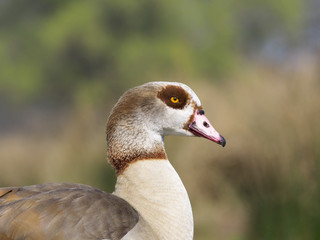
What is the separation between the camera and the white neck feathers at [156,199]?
3332mm

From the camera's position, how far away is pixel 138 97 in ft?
11.9

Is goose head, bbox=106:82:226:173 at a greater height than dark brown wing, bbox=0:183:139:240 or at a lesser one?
greater

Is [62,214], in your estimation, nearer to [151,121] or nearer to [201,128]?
[151,121]

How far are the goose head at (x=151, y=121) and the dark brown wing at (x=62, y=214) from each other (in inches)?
13.2

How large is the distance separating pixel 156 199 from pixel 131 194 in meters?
0.14

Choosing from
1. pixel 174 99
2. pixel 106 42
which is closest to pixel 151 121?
pixel 174 99

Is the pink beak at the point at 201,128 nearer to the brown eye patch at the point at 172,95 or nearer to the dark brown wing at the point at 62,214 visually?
the brown eye patch at the point at 172,95

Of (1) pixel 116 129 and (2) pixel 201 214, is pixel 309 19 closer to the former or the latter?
(2) pixel 201 214

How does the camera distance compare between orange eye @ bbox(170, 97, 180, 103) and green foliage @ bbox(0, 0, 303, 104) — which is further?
green foliage @ bbox(0, 0, 303, 104)

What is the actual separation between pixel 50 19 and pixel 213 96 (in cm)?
1934

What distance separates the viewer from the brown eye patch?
362 centimetres

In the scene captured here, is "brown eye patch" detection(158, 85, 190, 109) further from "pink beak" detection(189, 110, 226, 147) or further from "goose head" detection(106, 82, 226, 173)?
"pink beak" detection(189, 110, 226, 147)

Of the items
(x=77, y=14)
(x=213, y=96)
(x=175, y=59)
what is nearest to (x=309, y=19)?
(x=213, y=96)

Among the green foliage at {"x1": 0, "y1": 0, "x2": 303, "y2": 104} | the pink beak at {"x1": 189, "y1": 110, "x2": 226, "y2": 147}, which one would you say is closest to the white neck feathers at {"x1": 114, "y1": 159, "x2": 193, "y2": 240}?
the pink beak at {"x1": 189, "y1": 110, "x2": 226, "y2": 147}
